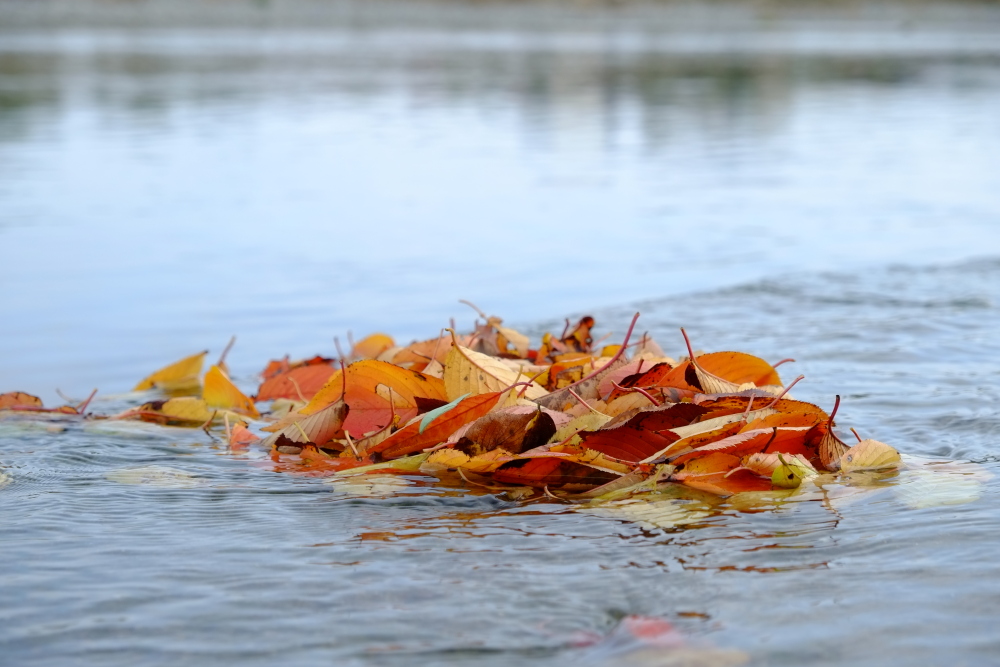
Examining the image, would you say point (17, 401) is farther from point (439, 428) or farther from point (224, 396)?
point (439, 428)

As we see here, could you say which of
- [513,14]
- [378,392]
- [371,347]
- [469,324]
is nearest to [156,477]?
[378,392]

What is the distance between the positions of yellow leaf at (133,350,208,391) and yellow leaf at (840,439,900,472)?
2379 millimetres

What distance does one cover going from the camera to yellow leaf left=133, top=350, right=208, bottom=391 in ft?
13.2

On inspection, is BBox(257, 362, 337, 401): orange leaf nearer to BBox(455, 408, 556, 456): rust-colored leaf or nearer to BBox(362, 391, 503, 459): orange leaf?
BBox(362, 391, 503, 459): orange leaf

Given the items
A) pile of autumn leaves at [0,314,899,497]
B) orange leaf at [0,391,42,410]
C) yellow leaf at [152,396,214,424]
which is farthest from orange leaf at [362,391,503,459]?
orange leaf at [0,391,42,410]

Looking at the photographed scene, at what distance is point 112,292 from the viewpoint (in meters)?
5.95

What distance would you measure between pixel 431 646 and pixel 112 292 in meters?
4.65

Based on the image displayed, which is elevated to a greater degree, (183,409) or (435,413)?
(435,413)

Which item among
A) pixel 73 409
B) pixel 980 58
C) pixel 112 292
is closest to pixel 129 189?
pixel 112 292

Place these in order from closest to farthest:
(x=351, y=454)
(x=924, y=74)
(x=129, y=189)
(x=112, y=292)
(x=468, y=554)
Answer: (x=468, y=554)
(x=351, y=454)
(x=112, y=292)
(x=129, y=189)
(x=924, y=74)

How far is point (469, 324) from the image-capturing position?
588 cm

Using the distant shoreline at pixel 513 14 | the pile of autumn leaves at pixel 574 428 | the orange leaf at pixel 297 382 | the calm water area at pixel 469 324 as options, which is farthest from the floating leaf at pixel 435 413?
the distant shoreline at pixel 513 14

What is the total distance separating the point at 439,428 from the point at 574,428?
334mm

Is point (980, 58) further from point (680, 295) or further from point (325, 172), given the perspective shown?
point (680, 295)
